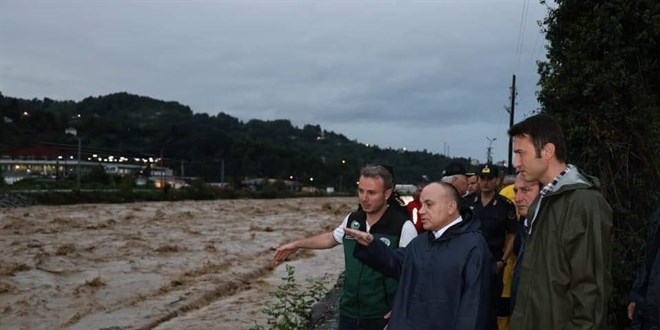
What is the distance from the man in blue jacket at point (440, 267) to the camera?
3.25 m

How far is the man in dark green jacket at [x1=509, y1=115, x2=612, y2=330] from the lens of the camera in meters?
2.75

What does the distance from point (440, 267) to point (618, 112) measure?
2.42 m

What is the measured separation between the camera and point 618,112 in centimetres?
487

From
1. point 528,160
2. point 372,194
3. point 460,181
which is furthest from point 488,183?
point 528,160

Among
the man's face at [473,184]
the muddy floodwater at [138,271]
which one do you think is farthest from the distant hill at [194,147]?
the man's face at [473,184]

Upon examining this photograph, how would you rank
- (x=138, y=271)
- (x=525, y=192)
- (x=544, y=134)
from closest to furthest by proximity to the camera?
(x=544, y=134)
(x=525, y=192)
(x=138, y=271)

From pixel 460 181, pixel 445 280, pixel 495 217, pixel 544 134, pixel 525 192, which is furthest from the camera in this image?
pixel 460 181

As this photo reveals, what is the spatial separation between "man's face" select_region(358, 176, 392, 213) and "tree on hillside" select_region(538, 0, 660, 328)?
6.40 ft

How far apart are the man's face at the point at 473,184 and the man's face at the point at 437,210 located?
355cm

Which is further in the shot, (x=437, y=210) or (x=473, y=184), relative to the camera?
(x=473, y=184)

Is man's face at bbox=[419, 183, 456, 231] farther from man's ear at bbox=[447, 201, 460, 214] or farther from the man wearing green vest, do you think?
the man wearing green vest

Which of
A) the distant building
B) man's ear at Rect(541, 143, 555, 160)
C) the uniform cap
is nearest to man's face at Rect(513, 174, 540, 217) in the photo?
man's ear at Rect(541, 143, 555, 160)

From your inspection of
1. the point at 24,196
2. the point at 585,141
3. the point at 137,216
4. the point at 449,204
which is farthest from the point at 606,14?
the point at 24,196

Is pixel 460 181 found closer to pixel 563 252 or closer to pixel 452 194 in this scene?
pixel 452 194
